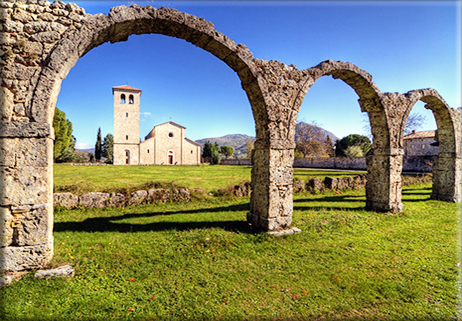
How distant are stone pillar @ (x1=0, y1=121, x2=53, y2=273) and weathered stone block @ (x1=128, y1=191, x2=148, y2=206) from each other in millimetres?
4666

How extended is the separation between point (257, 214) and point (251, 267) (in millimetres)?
1909

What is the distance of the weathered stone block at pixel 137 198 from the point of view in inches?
332

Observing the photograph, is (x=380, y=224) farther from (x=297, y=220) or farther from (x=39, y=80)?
(x=39, y=80)

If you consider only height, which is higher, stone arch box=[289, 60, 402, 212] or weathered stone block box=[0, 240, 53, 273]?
stone arch box=[289, 60, 402, 212]

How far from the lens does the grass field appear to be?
3.00 m

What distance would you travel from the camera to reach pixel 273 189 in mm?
5527

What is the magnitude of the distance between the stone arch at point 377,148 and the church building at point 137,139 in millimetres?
39792

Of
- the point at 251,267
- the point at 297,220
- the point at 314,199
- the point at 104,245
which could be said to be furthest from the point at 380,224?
the point at 104,245

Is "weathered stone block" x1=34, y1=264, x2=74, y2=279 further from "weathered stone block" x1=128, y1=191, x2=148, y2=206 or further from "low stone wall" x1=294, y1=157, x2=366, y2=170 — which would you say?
"low stone wall" x1=294, y1=157, x2=366, y2=170

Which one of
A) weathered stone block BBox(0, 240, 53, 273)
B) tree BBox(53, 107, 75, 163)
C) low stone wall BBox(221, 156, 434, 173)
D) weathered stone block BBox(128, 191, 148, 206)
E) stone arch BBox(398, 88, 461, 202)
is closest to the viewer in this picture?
weathered stone block BBox(0, 240, 53, 273)

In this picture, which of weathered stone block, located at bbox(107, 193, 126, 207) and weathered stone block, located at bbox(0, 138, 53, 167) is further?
weathered stone block, located at bbox(107, 193, 126, 207)

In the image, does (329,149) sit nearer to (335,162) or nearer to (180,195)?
(335,162)

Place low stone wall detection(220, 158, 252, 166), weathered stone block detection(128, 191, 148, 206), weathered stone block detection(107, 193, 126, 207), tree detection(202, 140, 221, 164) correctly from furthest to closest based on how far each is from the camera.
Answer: tree detection(202, 140, 221, 164), low stone wall detection(220, 158, 252, 166), weathered stone block detection(128, 191, 148, 206), weathered stone block detection(107, 193, 126, 207)

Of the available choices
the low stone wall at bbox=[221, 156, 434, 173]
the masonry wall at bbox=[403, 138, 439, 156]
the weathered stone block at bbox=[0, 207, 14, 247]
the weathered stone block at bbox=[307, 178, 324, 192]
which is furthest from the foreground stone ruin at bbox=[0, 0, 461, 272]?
the masonry wall at bbox=[403, 138, 439, 156]
